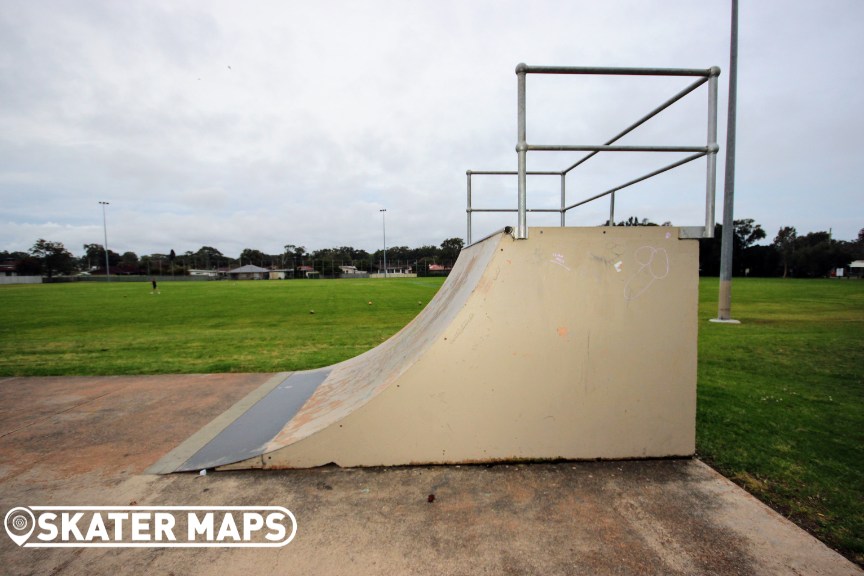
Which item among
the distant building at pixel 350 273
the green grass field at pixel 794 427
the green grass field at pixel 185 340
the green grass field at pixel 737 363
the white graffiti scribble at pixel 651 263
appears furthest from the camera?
the distant building at pixel 350 273

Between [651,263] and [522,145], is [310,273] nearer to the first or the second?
[522,145]

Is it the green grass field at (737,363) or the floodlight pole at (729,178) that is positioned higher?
the floodlight pole at (729,178)

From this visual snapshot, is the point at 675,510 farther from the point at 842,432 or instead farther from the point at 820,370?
the point at 820,370

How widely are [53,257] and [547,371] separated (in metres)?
123

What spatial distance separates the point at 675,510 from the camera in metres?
2.45

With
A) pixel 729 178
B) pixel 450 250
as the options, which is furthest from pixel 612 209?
pixel 450 250

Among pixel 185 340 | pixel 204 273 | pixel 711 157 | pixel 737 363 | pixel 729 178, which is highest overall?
pixel 729 178

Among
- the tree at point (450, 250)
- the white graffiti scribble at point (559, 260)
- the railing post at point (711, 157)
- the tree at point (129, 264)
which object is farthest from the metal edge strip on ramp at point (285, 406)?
the tree at point (129, 264)

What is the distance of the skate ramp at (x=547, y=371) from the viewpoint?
2.99 m

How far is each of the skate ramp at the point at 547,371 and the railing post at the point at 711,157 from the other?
0.20 meters

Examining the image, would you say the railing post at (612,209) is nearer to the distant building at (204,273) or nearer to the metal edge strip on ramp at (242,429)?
the metal edge strip on ramp at (242,429)

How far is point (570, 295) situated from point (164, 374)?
18.6 ft

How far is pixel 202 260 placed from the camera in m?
114

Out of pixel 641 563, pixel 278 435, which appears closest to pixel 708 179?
pixel 641 563
